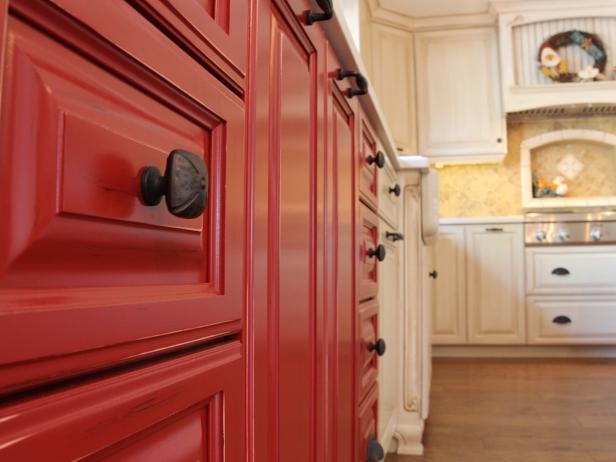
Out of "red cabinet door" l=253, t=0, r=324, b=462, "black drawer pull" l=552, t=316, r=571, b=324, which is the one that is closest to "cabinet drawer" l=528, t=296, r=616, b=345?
"black drawer pull" l=552, t=316, r=571, b=324

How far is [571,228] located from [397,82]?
1.53 m

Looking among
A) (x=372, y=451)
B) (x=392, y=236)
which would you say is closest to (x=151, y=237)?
(x=372, y=451)

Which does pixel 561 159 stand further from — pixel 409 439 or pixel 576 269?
pixel 409 439

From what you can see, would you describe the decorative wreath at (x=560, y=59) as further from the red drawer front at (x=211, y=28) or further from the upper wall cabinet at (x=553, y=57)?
the red drawer front at (x=211, y=28)

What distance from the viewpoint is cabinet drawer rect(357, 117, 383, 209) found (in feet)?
3.67

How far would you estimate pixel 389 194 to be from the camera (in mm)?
1604

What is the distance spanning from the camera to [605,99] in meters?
3.76

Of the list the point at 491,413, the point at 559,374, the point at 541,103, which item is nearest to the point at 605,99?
the point at 541,103

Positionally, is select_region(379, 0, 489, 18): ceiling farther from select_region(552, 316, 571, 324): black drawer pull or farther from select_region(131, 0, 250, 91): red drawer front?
select_region(131, 0, 250, 91): red drawer front

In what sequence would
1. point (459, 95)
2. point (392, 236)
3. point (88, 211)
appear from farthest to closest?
point (459, 95)
point (392, 236)
point (88, 211)

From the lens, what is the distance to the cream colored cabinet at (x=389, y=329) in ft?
5.00

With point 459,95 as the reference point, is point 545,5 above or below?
above

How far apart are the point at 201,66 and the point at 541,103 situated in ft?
12.7

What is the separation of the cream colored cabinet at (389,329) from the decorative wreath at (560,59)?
9.30 ft
